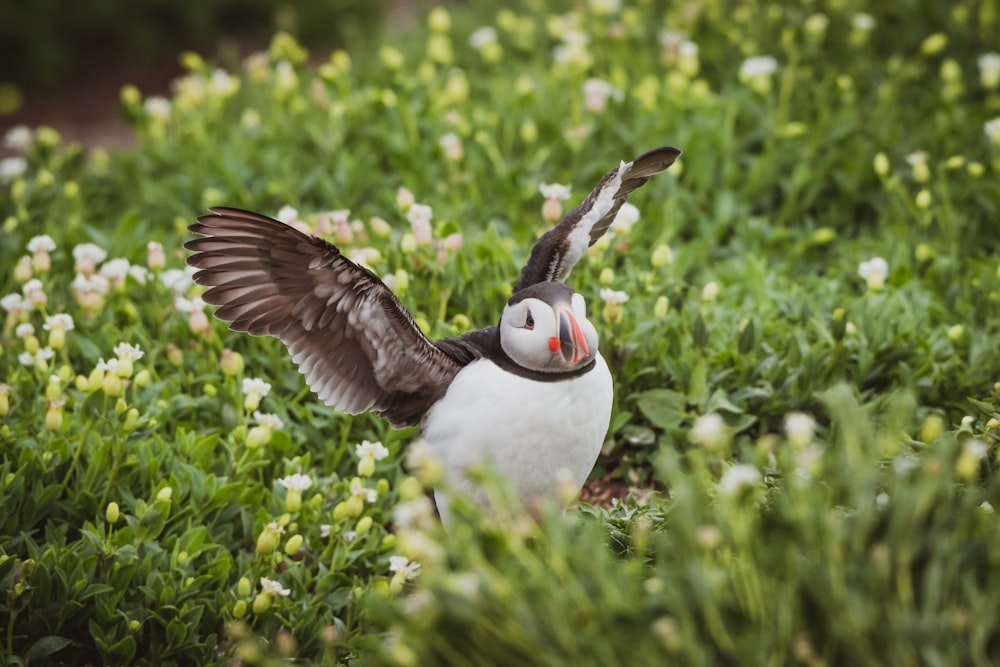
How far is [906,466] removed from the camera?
7.28 ft

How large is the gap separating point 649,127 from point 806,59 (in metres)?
1.16

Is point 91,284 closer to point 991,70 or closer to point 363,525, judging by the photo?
point 363,525

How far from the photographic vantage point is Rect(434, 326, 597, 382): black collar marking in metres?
2.70

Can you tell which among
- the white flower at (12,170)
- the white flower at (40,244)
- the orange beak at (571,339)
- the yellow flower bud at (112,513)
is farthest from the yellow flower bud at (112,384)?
the white flower at (12,170)

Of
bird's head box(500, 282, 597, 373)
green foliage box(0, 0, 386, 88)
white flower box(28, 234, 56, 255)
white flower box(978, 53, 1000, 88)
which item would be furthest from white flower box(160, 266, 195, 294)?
green foliage box(0, 0, 386, 88)

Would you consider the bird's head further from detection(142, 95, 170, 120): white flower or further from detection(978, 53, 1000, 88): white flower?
detection(142, 95, 170, 120): white flower

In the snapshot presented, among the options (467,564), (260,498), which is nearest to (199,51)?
(260,498)

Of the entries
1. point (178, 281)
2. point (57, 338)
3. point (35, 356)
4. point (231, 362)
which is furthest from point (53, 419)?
point (178, 281)

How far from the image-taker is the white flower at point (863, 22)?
18.9 ft

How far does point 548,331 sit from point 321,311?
2.16 ft

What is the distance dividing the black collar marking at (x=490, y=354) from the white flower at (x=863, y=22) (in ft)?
12.0

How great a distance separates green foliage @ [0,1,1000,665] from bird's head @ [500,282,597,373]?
1.30 ft

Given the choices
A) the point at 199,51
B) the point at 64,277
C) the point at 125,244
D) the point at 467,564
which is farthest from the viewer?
the point at 199,51

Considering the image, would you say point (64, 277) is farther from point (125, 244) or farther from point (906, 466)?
point (906, 466)
